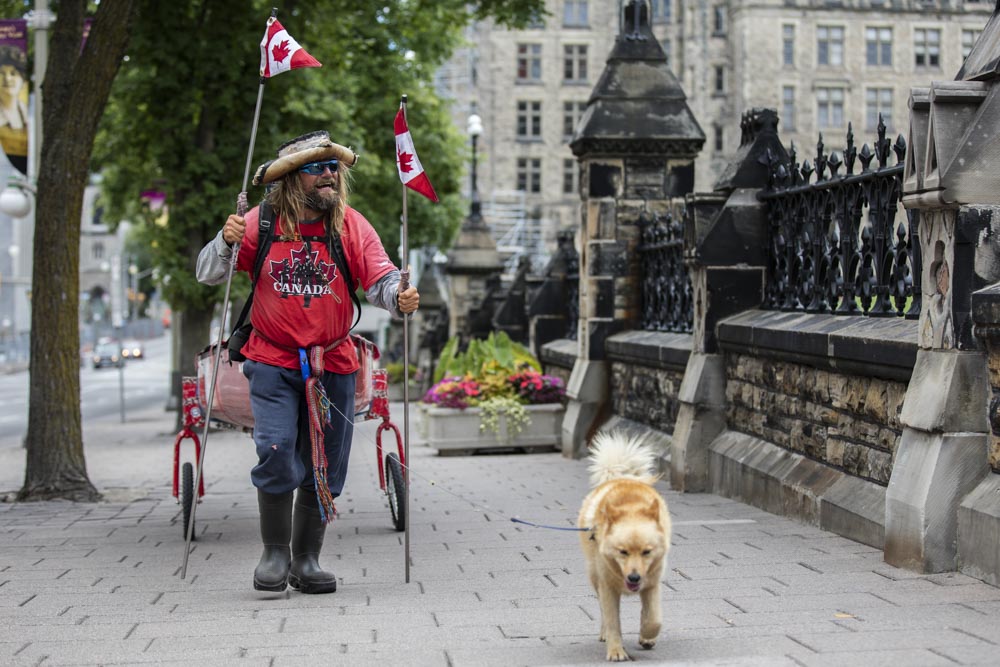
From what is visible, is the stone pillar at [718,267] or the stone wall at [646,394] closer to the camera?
the stone pillar at [718,267]

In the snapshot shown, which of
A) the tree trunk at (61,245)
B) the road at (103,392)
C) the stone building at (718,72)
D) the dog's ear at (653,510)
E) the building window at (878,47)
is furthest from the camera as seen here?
the building window at (878,47)

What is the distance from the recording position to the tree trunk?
1143 centimetres

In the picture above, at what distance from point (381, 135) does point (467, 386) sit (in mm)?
16589

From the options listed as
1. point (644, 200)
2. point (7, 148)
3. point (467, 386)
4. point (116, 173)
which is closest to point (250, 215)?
point (644, 200)

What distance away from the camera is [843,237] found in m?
8.49

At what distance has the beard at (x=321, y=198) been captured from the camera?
6633 millimetres

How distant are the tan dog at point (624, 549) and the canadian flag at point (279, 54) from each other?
3468 millimetres

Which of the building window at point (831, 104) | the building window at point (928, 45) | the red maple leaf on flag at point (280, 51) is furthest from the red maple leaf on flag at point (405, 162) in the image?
the building window at point (928, 45)

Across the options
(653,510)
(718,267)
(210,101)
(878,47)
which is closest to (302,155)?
(653,510)

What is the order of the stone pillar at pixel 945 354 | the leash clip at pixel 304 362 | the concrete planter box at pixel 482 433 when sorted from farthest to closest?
the concrete planter box at pixel 482 433, the leash clip at pixel 304 362, the stone pillar at pixel 945 354

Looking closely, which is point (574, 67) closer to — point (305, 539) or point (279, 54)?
point (279, 54)

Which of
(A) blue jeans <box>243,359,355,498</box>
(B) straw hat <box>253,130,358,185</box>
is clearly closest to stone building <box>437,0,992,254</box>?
(B) straw hat <box>253,130,358,185</box>

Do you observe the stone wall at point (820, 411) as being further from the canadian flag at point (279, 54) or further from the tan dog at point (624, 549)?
the canadian flag at point (279, 54)

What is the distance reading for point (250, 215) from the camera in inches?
266
